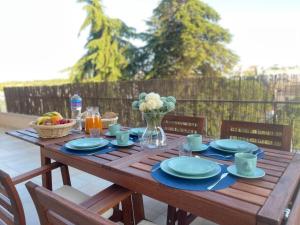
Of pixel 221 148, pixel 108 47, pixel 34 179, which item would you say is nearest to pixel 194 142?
pixel 221 148

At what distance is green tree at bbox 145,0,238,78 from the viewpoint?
7.19 m

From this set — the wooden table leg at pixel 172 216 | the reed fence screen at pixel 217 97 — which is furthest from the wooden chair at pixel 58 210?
the reed fence screen at pixel 217 97

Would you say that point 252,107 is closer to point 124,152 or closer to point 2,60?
point 124,152

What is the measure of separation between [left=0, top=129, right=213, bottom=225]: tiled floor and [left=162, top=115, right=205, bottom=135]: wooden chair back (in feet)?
2.30

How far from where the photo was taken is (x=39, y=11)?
6.89m

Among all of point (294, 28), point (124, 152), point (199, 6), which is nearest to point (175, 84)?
point (124, 152)

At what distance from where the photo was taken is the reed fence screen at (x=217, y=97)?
2.85 m

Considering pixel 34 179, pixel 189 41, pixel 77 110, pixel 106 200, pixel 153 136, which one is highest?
pixel 189 41

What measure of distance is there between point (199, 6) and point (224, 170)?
701 centimetres

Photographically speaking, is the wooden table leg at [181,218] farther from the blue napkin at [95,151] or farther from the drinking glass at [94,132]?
the drinking glass at [94,132]

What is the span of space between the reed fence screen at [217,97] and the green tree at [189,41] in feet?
11.4

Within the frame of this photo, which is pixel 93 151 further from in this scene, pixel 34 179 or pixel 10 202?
pixel 34 179

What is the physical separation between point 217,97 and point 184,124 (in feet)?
4.68

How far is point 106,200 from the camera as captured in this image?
1176 millimetres
